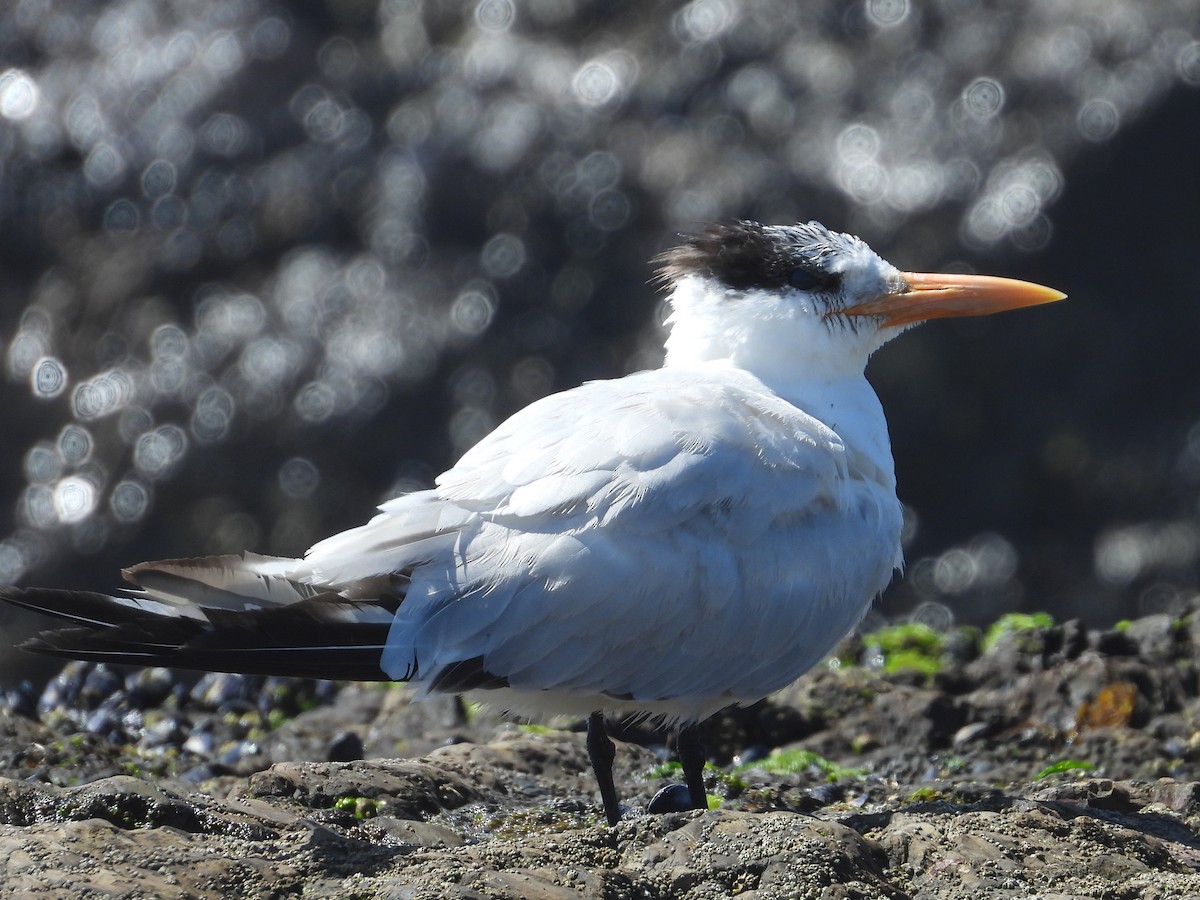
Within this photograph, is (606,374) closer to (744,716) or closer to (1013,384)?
(1013,384)

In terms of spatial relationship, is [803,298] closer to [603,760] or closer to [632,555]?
[632,555]

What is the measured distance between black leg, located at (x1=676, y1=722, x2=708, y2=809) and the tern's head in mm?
1398

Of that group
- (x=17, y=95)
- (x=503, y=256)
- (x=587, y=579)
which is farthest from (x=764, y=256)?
(x=17, y=95)

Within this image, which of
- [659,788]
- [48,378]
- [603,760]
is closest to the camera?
[603,760]

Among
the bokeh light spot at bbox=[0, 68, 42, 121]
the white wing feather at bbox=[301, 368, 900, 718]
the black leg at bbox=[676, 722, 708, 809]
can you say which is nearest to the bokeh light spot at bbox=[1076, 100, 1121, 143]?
the white wing feather at bbox=[301, 368, 900, 718]

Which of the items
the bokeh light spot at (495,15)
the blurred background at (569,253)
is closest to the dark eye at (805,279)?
the blurred background at (569,253)

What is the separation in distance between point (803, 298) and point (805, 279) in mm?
74

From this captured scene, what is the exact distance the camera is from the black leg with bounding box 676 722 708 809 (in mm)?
4641

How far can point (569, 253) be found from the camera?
11.2 m

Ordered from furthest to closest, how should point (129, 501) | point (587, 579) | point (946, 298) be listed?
point (129, 501), point (946, 298), point (587, 579)

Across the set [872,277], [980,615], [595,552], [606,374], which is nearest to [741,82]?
[606,374]

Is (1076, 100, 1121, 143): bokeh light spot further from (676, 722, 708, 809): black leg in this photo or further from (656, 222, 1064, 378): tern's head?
(676, 722, 708, 809): black leg

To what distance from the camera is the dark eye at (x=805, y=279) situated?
541 cm

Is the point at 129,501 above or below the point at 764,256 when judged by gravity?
above
